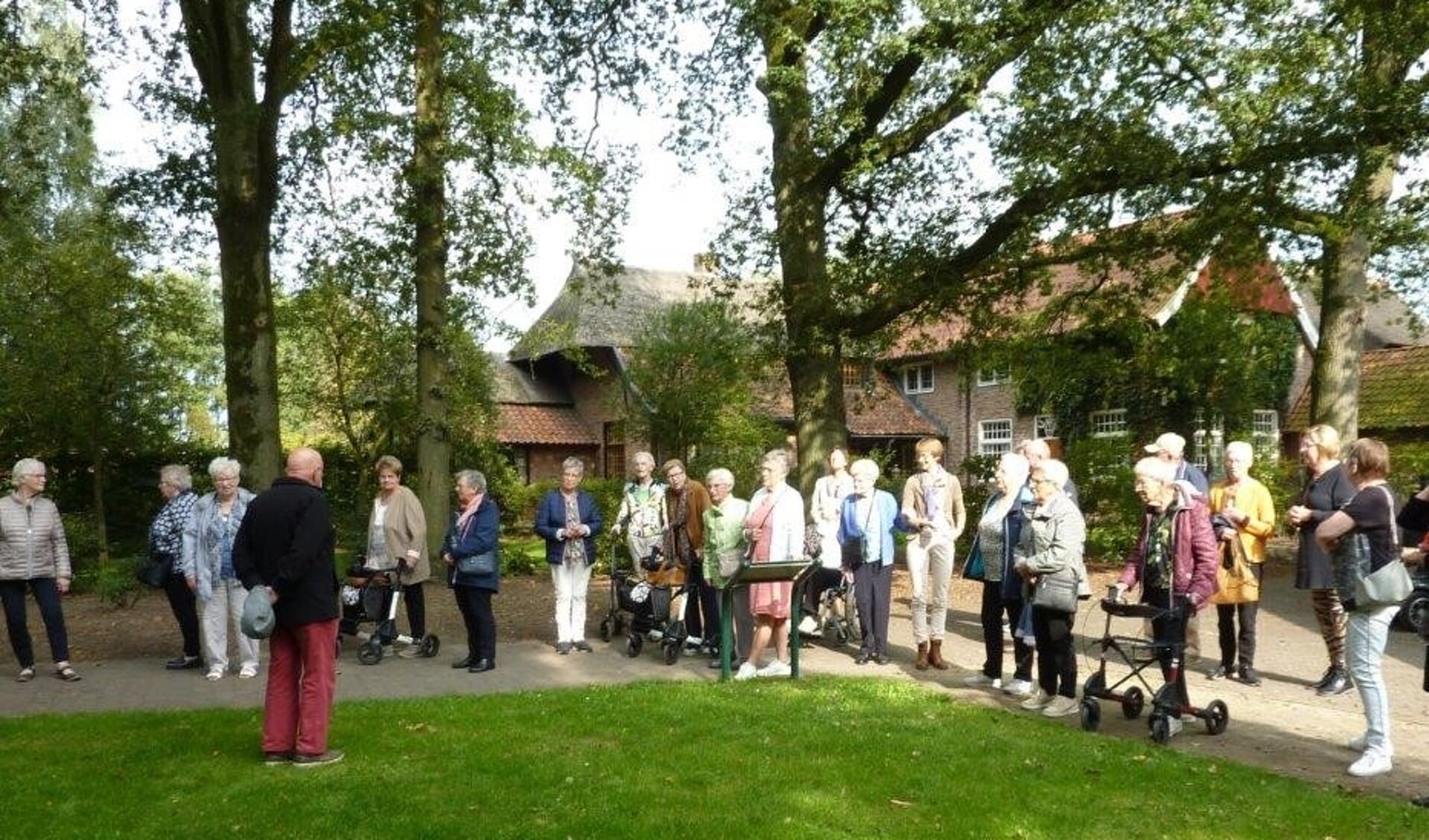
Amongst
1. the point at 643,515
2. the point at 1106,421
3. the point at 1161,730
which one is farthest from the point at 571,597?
the point at 1106,421

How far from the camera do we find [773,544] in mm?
9719

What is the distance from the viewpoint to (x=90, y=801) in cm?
→ 596

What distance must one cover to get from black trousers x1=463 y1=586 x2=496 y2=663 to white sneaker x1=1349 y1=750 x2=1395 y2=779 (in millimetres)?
6722

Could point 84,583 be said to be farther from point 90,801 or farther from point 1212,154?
point 1212,154

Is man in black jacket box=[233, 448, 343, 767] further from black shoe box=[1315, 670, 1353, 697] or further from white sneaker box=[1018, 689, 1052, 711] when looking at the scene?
black shoe box=[1315, 670, 1353, 697]

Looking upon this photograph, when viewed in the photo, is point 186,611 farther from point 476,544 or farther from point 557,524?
point 557,524

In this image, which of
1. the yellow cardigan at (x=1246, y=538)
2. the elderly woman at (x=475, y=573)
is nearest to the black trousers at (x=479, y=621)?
the elderly woman at (x=475, y=573)

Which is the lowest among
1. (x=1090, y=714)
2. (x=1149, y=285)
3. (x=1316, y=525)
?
(x=1090, y=714)

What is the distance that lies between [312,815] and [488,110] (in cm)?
1260

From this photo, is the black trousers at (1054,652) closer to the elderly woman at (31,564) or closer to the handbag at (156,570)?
the handbag at (156,570)

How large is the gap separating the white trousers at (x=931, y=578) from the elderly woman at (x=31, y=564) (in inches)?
286

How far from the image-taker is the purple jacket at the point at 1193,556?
7402 millimetres

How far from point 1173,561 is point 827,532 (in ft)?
12.5

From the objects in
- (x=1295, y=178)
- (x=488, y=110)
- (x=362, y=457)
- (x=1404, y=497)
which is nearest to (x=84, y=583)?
(x=362, y=457)
